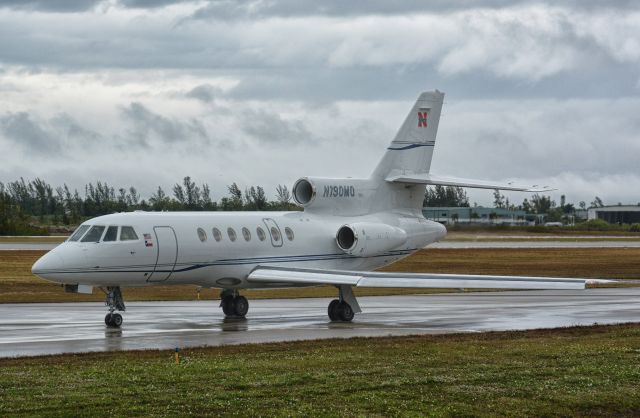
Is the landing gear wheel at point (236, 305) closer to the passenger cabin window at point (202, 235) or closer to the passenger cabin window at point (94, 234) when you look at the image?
the passenger cabin window at point (202, 235)

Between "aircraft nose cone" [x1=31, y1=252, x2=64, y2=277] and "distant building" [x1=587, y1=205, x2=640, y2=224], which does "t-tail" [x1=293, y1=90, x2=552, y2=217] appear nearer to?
"aircraft nose cone" [x1=31, y1=252, x2=64, y2=277]

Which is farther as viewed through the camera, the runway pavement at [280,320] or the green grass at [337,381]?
the runway pavement at [280,320]

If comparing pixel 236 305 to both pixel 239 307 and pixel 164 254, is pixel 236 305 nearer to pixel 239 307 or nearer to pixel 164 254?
pixel 239 307

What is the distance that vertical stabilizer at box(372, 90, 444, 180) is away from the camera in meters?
35.4

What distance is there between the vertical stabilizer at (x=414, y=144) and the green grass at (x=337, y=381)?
539 inches

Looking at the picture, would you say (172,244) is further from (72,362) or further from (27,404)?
(27,404)

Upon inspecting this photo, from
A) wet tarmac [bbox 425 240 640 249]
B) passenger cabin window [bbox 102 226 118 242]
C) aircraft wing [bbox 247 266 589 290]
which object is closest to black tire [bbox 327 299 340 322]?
aircraft wing [bbox 247 266 589 290]

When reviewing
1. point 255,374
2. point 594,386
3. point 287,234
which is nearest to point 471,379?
point 594,386

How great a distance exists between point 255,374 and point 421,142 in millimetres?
19161

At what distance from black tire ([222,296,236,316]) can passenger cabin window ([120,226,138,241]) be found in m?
4.35

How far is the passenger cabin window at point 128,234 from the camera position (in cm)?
2841

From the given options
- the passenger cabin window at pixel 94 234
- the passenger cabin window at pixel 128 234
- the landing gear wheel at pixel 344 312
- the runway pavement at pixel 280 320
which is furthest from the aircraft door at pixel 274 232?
the passenger cabin window at pixel 94 234

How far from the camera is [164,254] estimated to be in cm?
2900

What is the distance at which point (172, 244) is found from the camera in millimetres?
29219
